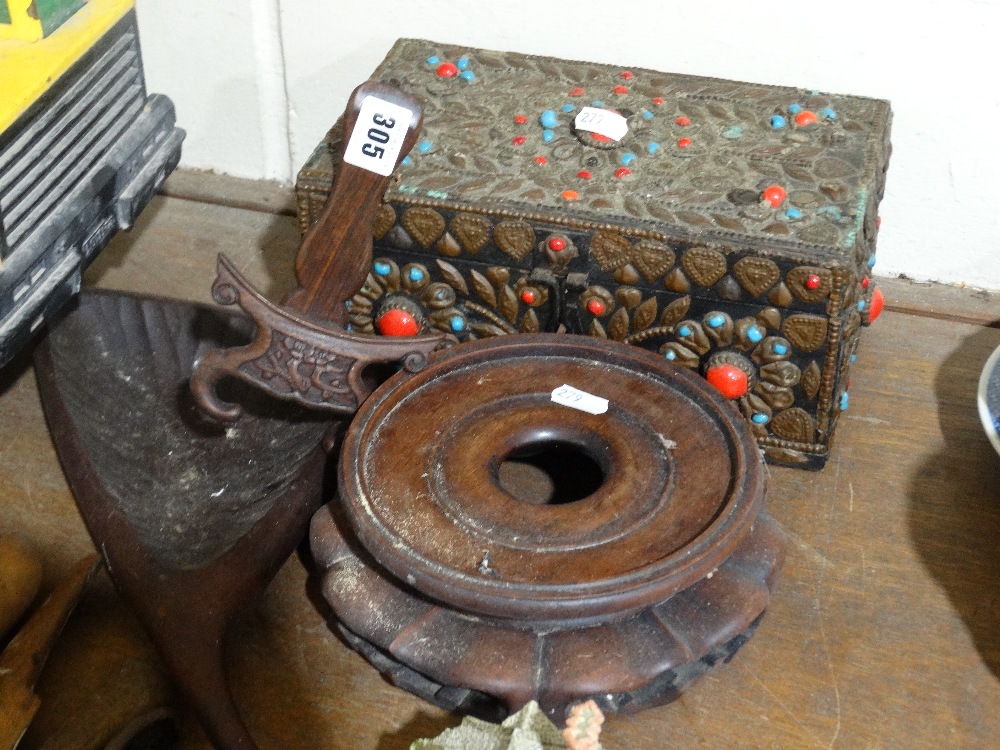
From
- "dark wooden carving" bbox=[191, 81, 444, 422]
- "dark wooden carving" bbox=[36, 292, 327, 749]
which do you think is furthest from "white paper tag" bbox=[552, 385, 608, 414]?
"dark wooden carving" bbox=[36, 292, 327, 749]

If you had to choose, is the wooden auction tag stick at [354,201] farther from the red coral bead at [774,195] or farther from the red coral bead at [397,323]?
the red coral bead at [774,195]

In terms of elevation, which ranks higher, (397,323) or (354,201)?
(354,201)

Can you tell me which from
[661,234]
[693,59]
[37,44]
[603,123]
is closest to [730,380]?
[661,234]

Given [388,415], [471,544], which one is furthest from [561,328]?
[471,544]

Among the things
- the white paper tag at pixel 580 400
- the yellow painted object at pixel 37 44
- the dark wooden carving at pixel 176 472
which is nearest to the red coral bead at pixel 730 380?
the white paper tag at pixel 580 400

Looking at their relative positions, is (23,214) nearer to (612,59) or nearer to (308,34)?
(308,34)

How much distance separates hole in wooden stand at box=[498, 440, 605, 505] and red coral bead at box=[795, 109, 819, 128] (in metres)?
0.41

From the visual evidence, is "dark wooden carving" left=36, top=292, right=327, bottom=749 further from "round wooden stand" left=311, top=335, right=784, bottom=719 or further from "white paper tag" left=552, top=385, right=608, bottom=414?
"white paper tag" left=552, top=385, right=608, bottom=414

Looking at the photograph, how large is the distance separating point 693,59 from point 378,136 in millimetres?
528

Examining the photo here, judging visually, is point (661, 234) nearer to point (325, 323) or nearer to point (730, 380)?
point (730, 380)

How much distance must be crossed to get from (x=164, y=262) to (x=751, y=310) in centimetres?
76

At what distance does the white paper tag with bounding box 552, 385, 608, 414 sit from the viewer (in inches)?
40.8

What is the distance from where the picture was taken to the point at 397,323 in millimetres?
1188

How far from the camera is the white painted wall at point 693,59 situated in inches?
53.1
